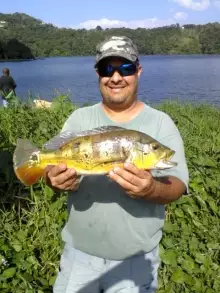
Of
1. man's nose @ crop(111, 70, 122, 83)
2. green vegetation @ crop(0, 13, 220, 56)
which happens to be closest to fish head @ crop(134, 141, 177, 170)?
man's nose @ crop(111, 70, 122, 83)

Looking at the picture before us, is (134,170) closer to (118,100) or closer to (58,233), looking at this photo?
(118,100)

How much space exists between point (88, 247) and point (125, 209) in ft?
1.04

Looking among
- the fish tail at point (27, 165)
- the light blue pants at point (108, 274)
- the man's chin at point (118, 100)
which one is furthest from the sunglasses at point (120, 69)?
the light blue pants at point (108, 274)

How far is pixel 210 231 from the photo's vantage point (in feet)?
12.7

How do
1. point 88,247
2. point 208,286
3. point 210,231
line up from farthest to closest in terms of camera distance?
point 210,231 < point 208,286 < point 88,247

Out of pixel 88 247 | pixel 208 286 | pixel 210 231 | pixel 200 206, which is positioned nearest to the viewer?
pixel 88 247

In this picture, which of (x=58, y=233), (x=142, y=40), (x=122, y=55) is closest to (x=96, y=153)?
(x=122, y=55)

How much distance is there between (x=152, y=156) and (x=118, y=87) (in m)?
0.54

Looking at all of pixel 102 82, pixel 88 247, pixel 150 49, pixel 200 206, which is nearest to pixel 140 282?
pixel 88 247

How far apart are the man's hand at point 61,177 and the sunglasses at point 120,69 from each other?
2.15 ft

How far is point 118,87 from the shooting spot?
236cm

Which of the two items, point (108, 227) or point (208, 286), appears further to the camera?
point (208, 286)

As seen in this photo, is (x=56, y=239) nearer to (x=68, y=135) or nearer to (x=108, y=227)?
(x=108, y=227)

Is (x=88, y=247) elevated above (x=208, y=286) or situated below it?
above
